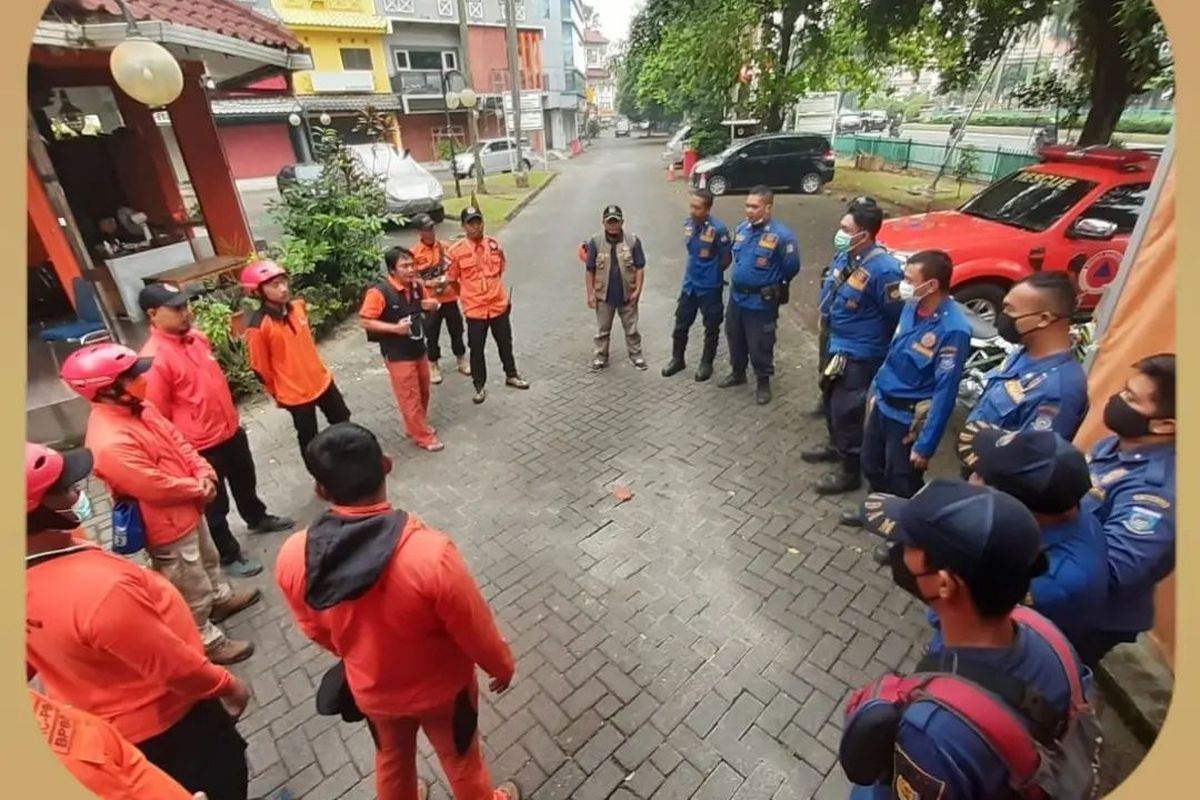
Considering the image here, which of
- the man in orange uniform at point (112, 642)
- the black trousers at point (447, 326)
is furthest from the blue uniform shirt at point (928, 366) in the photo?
the black trousers at point (447, 326)

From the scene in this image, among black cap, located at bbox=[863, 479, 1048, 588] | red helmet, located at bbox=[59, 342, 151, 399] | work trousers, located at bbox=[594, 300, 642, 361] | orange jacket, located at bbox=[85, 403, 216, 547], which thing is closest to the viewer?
black cap, located at bbox=[863, 479, 1048, 588]

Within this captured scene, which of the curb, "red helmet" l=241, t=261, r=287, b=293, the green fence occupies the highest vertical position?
"red helmet" l=241, t=261, r=287, b=293

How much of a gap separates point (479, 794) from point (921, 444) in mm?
2848

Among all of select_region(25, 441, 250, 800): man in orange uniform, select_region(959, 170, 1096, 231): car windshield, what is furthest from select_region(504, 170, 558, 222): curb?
select_region(25, 441, 250, 800): man in orange uniform

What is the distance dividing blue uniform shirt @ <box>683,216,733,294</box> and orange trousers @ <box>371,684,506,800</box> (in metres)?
4.78

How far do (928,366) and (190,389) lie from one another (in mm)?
4308

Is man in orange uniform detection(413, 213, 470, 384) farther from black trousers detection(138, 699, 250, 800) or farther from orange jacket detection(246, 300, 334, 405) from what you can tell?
black trousers detection(138, 699, 250, 800)

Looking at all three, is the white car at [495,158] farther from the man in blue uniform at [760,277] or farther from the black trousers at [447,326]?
the man in blue uniform at [760,277]

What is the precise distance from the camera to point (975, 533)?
1.36 m

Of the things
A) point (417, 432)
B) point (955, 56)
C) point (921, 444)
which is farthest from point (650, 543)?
point (955, 56)

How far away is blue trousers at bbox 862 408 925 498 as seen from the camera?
362 centimetres

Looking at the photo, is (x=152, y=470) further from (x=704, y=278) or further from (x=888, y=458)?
(x=704, y=278)

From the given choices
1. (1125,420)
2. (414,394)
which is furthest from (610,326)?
(1125,420)

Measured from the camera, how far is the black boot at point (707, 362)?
623cm
